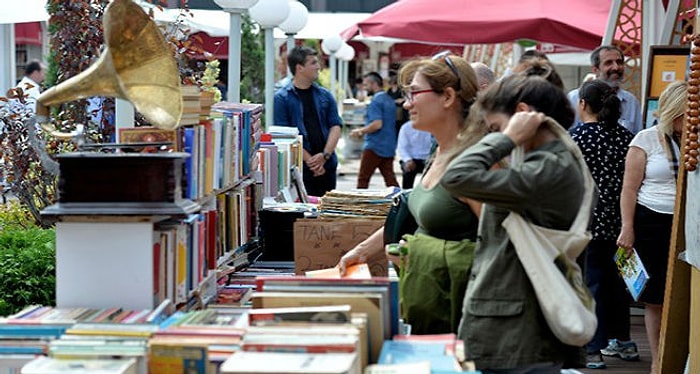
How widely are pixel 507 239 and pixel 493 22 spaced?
8.12m

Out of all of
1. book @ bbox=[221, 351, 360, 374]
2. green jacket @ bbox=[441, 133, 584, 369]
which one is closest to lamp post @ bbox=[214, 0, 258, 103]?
green jacket @ bbox=[441, 133, 584, 369]

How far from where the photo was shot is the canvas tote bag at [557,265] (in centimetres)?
355

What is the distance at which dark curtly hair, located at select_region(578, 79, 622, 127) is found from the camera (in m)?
7.39

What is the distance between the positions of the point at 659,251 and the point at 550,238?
3740 millimetres

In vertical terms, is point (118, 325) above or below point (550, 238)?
below

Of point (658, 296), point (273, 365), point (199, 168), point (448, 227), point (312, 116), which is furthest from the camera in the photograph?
point (312, 116)

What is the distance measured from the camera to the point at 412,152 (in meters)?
13.6

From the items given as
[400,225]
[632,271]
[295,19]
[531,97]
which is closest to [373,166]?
[295,19]

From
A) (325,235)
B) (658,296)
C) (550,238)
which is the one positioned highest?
(550,238)

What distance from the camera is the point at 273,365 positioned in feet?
9.44

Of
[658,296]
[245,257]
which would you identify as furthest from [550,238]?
[658,296]

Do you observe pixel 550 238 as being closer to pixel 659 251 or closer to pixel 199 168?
pixel 199 168

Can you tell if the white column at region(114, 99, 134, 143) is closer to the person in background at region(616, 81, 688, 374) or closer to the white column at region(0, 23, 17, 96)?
the person in background at region(616, 81, 688, 374)

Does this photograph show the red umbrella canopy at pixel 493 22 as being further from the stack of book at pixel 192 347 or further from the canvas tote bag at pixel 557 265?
the stack of book at pixel 192 347
